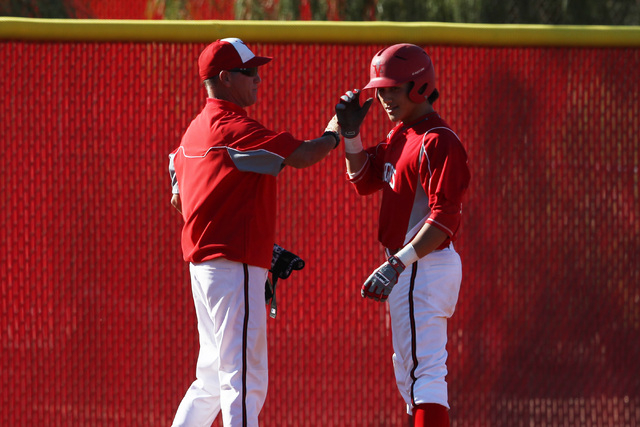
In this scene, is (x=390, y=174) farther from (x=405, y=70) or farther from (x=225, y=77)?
(x=225, y=77)

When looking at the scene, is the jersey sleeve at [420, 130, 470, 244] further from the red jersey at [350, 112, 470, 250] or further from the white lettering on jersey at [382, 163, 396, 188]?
the white lettering on jersey at [382, 163, 396, 188]

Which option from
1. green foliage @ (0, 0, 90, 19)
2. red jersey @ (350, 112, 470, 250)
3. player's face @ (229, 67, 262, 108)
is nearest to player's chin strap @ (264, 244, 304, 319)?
red jersey @ (350, 112, 470, 250)

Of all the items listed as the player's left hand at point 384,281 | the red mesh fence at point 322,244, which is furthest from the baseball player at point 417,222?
the red mesh fence at point 322,244

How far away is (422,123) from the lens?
3818 millimetres

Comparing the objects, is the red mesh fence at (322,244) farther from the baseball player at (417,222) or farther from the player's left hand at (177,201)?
the baseball player at (417,222)

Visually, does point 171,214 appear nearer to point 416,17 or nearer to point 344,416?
point 344,416

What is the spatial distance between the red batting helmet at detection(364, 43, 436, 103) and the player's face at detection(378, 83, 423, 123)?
40mm

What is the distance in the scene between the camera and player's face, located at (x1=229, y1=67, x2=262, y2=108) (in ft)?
12.8

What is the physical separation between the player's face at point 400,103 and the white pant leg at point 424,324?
659 mm

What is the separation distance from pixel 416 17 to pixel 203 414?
5629mm

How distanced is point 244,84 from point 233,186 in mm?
514

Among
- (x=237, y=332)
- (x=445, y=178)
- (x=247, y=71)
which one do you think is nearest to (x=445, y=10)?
(x=247, y=71)

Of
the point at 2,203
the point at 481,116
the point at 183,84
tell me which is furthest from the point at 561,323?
the point at 2,203

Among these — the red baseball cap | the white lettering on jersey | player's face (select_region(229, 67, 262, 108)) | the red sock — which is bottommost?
the red sock
